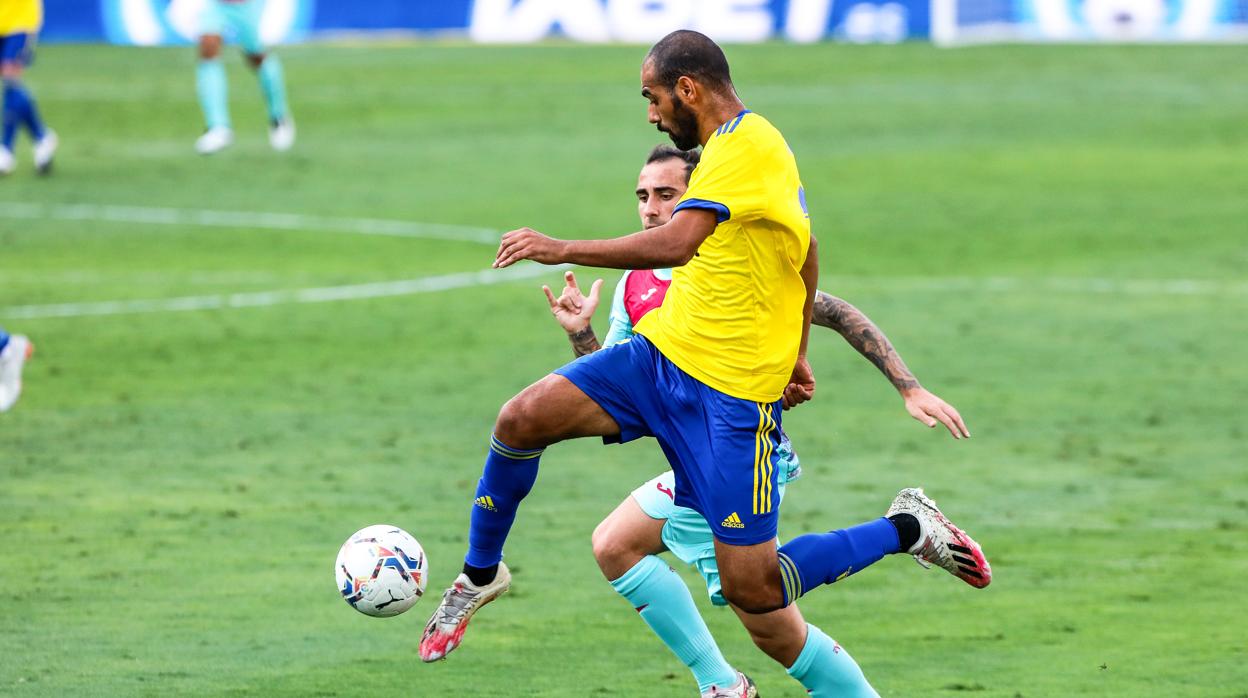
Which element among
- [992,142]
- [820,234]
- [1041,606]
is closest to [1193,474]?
[1041,606]

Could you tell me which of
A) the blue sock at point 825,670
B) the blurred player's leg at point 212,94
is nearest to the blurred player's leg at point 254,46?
the blurred player's leg at point 212,94

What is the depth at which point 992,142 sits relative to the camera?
86.9 feet

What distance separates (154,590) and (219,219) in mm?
13308

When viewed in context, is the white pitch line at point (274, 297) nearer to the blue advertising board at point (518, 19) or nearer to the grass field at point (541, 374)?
the grass field at point (541, 374)

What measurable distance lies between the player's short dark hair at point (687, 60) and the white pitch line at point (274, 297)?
11177 mm

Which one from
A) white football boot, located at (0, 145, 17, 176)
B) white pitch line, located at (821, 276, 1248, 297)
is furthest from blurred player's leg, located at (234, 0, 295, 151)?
white pitch line, located at (821, 276, 1248, 297)

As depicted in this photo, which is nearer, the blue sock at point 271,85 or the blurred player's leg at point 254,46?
the blurred player's leg at point 254,46

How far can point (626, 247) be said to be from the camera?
19.9ft

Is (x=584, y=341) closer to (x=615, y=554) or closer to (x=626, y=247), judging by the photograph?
(x=615, y=554)

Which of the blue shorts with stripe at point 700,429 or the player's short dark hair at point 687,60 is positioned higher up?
the player's short dark hair at point 687,60

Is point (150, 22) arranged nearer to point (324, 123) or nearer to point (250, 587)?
point (324, 123)

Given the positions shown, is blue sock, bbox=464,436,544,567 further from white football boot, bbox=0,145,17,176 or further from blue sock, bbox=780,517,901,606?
white football boot, bbox=0,145,17,176

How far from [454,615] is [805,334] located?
64.4 inches

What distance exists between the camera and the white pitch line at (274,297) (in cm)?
1673
